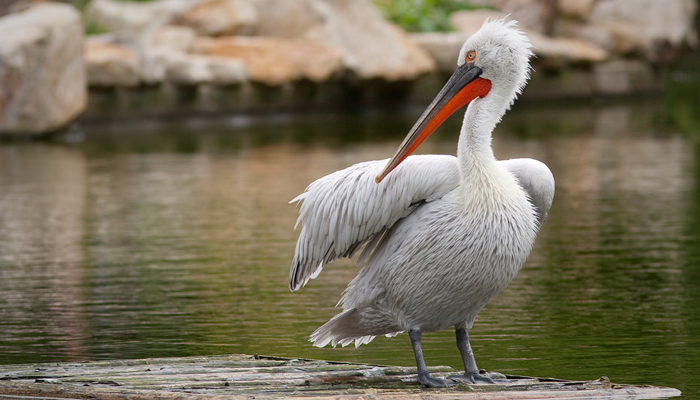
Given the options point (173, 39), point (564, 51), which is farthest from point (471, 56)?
point (564, 51)

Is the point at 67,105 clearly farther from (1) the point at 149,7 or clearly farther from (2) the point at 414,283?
(2) the point at 414,283

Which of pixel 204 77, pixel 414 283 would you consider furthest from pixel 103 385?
pixel 204 77

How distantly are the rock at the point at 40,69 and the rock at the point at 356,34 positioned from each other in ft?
18.5

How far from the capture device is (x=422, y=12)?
81.8 ft

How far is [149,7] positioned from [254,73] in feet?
8.95

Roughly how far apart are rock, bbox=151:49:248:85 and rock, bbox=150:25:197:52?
243 millimetres

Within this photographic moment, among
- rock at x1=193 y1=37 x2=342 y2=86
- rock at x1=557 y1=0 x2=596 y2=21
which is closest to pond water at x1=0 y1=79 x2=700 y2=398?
rock at x1=193 y1=37 x2=342 y2=86

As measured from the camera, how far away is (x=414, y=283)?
427 cm

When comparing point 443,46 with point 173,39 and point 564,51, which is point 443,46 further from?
point 173,39

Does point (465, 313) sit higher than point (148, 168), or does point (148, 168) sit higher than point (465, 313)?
point (465, 313)

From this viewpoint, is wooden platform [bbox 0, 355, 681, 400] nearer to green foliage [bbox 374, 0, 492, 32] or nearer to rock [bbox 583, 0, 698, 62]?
green foliage [bbox 374, 0, 492, 32]

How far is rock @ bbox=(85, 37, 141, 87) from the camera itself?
A: 17.5 meters

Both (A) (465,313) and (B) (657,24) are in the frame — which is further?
(B) (657,24)

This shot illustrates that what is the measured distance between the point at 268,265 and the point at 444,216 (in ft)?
11.0
